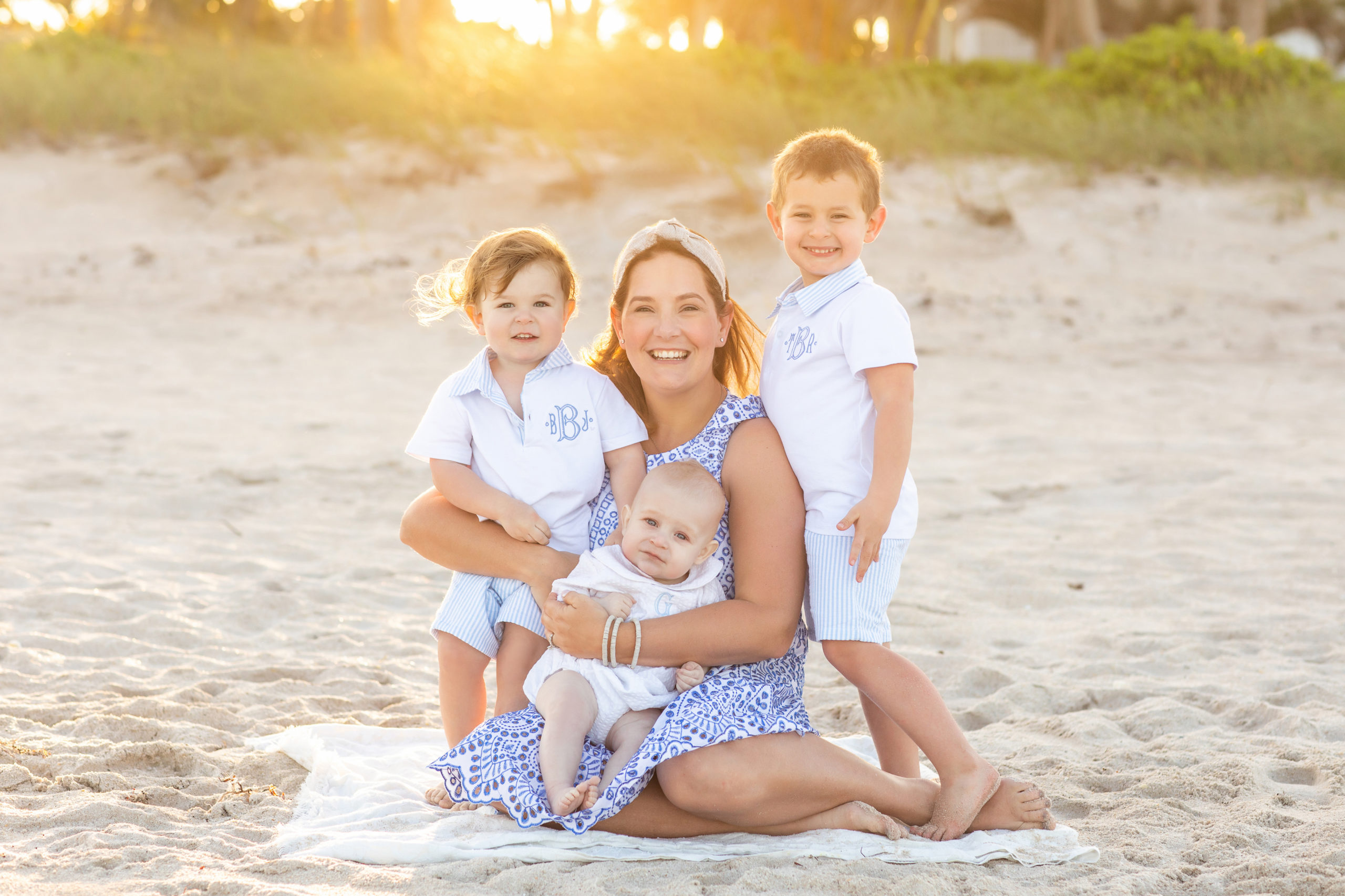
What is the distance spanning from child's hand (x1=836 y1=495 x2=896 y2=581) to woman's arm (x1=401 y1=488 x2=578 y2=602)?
0.64 metres

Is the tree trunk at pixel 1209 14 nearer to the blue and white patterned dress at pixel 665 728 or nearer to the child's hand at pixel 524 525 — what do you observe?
the blue and white patterned dress at pixel 665 728

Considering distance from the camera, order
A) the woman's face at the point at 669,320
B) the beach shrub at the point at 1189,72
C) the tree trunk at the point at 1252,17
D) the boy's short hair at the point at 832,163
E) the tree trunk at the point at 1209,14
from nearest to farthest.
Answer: the woman's face at the point at 669,320 < the boy's short hair at the point at 832,163 < the beach shrub at the point at 1189,72 < the tree trunk at the point at 1209,14 < the tree trunk at the point at 1252,17

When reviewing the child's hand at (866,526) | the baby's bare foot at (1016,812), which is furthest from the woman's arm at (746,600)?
the baby's bare foot at (1016,812)

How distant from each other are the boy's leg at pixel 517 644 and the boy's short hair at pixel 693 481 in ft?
1.43

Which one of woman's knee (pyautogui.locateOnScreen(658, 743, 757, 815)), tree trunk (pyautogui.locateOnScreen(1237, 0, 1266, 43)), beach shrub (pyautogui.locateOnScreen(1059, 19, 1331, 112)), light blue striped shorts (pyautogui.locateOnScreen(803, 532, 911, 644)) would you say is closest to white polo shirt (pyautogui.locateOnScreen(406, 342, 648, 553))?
light blue striped shorts (pyautogui.locateOnScreen(803, 532, 911, 644))

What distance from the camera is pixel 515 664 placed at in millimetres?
2812

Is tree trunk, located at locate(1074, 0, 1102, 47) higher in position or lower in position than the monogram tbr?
higher

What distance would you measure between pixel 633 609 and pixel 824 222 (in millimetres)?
984

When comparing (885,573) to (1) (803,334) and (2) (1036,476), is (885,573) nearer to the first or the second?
(1) (803,334)

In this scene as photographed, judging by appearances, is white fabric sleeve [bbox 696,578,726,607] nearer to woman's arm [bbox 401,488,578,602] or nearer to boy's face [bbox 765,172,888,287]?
woman's arm [bbox 401,488,578,602]

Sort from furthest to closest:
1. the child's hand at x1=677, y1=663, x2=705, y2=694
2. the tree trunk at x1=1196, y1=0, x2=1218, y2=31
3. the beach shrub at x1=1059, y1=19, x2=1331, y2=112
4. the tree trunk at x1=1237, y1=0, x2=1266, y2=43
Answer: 1. the tree trunk at x1=1237, y1=0, x2=1266, y2=43
2. the tree trunk at x1=1196, y1=0, x2=1218, y2=31
3. the beach shrub at x1=1059, y1=19, x2=1331, y2=112
4. the child's hand at x1=677, y1=663, x2=705, y2=694

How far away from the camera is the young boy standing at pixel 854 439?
2600mm

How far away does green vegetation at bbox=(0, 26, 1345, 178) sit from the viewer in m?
10.4

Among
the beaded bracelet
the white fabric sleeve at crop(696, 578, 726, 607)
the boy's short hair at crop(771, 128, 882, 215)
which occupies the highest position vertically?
the boy's short hair at crop(771, 128, 882, 215)
